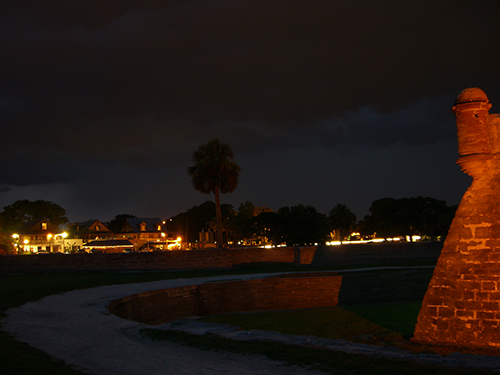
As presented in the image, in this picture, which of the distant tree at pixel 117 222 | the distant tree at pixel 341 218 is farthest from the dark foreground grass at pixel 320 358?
the distant tree at pixel 117 222

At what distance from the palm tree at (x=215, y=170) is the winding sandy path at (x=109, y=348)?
1075 inches

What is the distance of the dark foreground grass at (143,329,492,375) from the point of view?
620 cm

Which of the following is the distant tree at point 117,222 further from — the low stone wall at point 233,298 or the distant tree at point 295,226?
the low stone wall at point 233,298

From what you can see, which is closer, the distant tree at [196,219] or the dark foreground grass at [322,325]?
the dark foreground grass at [322,325]

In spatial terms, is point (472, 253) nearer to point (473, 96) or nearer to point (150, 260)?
point (473, 96)

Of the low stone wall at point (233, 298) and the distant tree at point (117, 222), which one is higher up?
the distant tree at point (117, 222)

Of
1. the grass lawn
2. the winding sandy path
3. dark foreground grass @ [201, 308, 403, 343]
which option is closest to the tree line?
the grass lawn

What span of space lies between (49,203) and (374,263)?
9286 centimetres

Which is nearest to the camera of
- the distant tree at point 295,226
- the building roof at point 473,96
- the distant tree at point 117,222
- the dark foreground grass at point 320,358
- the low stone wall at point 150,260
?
the dark foreground grass at point 320,358

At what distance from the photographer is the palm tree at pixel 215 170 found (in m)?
39.4

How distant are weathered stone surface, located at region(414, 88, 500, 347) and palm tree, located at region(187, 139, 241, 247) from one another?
30529 millimetres

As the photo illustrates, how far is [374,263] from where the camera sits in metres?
32.1

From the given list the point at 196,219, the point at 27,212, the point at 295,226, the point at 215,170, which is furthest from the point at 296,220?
the point at 27,212

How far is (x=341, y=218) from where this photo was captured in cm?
7919
